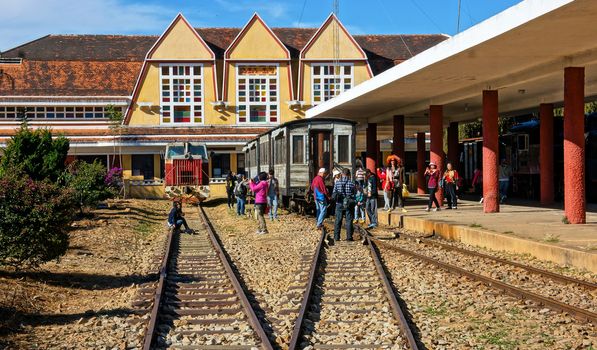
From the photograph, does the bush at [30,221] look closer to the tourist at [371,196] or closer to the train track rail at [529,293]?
the train track rail at [529,293]

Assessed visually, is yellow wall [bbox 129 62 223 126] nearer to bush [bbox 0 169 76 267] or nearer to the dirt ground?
the dirt ground

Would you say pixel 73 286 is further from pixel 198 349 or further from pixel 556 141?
pixel 556 141

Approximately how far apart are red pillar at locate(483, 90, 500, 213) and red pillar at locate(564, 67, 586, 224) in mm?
4879

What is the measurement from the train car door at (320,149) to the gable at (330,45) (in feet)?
86.5

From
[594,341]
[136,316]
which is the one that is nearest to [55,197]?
[136,316]

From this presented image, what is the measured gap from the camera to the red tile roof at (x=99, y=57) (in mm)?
51781

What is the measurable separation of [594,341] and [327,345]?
8.80ft

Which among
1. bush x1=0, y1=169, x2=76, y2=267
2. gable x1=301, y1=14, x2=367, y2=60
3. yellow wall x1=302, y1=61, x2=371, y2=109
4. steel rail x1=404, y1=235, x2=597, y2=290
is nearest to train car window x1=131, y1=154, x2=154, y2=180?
yellow wall x1=302, y1=61, x2=371, y2=109

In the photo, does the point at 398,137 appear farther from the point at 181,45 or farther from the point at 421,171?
the point at 181,45

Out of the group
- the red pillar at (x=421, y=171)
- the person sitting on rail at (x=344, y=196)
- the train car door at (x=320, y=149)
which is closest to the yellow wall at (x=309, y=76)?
the red pillar at (x=421, y=171)

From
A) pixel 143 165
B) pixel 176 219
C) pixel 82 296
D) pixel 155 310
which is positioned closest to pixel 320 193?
pixel 176 219

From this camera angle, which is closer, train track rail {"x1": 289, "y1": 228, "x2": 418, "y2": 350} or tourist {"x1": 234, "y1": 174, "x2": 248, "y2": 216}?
train track rail {"x1": 289, "y1": 228, "x2": 418, "y2": 350}

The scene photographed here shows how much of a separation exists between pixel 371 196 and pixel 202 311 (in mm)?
12070

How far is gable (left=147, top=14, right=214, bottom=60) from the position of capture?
5025 centimetres
